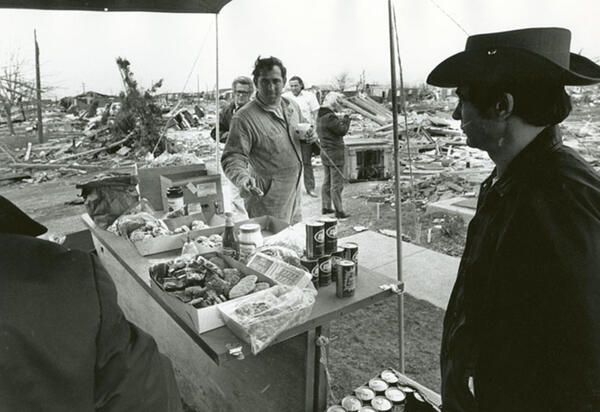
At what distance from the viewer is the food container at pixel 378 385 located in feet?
7.09

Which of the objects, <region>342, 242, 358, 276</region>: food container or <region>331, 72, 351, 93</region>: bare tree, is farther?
<region>331, 72, 351, 93</region>: bare tree

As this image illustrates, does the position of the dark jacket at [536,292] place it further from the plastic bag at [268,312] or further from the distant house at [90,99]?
the distant house at [90,99]

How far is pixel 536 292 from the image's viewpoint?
129 centimetres

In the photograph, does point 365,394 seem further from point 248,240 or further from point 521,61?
point 521,61

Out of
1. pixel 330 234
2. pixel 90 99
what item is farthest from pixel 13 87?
A: pixel 330 234

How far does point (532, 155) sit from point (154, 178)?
2834 millimetres

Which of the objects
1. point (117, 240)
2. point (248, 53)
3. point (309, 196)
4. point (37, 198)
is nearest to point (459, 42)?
point (117, 240)

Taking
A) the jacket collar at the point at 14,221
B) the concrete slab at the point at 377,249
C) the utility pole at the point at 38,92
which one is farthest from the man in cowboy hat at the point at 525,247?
the utility pole at the point at 38,92

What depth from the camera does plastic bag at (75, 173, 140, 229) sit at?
298 cm

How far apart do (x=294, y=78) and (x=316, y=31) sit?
11.9 ft

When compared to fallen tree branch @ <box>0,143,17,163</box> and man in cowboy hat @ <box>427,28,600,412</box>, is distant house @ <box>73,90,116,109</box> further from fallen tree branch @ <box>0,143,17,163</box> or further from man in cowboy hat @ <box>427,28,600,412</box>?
man in cowboy hat @ <box>427,28,600,412</box>

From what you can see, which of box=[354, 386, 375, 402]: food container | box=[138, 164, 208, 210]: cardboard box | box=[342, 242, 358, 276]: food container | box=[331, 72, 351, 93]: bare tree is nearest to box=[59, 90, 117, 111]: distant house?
box=[331, 72, 351, 93]: bare tree

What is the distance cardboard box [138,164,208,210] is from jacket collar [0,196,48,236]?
2.41 m

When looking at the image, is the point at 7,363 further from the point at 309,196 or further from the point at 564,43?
the point at 309,196
